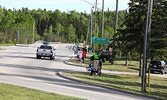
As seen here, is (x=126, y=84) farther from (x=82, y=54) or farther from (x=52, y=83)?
(x=82, y=54)

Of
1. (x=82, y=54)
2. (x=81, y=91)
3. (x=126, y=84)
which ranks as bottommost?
(x=126, y=84)

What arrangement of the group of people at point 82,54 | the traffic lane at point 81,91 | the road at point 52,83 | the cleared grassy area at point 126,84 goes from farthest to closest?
the group of people at point 82,54 < the cleared grassy area at point 126,84 < the road at point 52,83 < the traffic lane at point 81,91

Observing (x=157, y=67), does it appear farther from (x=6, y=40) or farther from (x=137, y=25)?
(x=6, y=40)

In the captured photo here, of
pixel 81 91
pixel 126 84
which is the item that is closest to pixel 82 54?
pixel 126 84

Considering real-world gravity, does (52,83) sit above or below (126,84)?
above

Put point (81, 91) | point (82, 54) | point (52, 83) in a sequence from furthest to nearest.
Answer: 1. point (82, 54)
2. point (52, 83)
3. point (81, 91)

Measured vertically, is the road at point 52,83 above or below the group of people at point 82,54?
below

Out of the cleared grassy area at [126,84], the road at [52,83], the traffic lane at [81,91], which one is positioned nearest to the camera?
the traffic lane at [81,91]

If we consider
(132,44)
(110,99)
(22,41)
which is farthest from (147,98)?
(22,41)

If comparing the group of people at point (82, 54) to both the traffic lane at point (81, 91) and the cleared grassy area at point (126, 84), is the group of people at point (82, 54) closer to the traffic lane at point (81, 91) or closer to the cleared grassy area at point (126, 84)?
the cleared grassy area at point (126, 84)

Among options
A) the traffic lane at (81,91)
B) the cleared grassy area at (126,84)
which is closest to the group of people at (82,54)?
the cleared grassy area at (126,84)

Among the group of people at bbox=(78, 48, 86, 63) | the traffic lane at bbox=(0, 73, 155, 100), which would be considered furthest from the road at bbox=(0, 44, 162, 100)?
the group of people at bbox=(78, 48, 86, 63)

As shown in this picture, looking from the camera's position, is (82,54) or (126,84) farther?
(82,54)

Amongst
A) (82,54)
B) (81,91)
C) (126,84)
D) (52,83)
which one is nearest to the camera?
(81,91)
